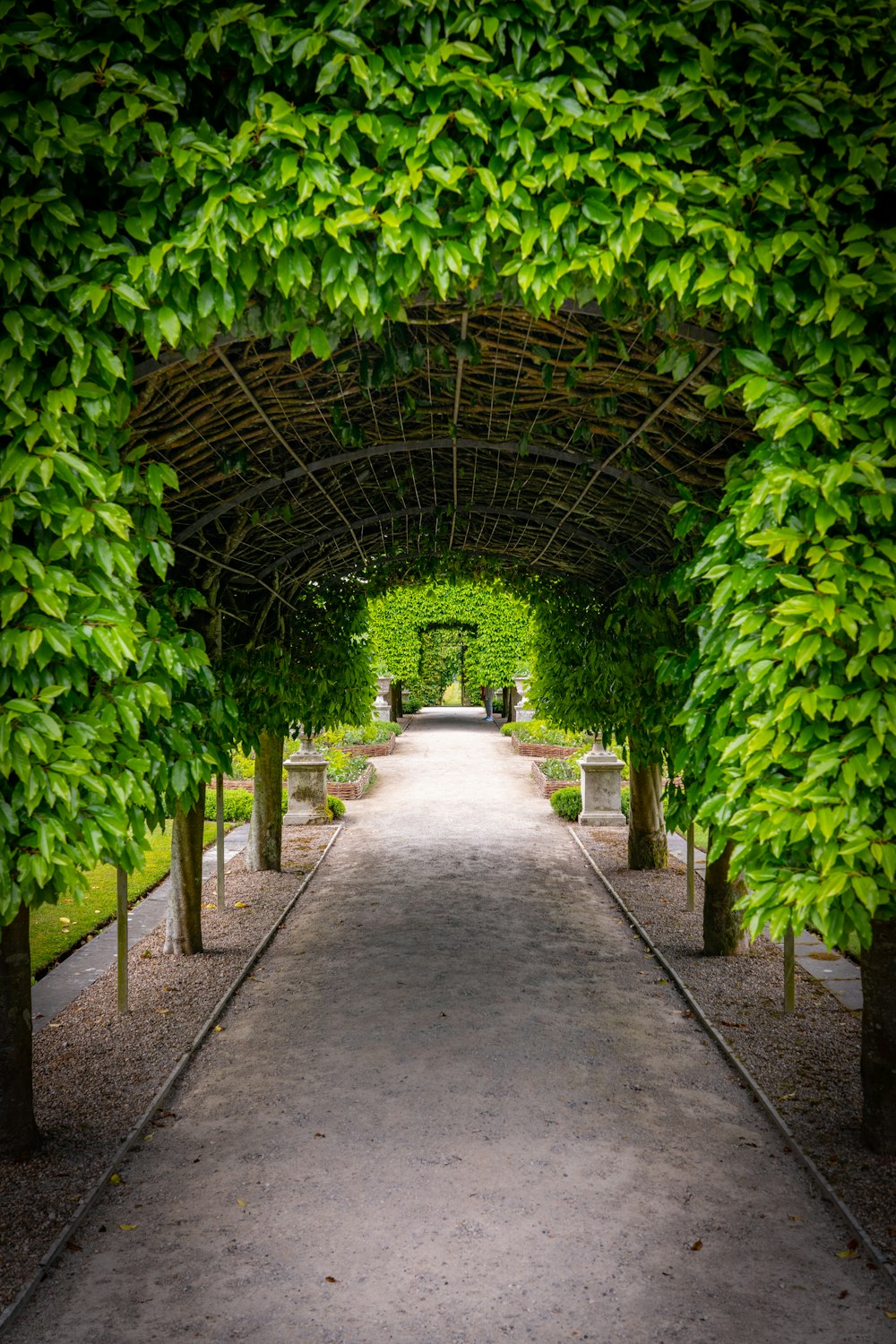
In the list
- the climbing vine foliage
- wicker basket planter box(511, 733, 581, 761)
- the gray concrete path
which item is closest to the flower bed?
wicker basket planter box(511, 733, 581, 761)

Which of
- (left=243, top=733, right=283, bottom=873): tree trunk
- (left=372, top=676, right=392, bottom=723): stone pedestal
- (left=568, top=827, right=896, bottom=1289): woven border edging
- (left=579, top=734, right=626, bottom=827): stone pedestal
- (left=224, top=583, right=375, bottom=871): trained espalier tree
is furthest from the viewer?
(left=372, top=676, right=392, bottom=723): stone pedestal

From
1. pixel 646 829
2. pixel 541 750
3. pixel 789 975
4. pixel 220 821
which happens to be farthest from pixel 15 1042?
pixel 541 750

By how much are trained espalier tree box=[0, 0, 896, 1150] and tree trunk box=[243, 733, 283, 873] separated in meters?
7.19

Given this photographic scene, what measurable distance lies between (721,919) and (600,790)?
6808 millimetres

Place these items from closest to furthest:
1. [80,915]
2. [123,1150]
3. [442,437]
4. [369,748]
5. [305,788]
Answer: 1. [123,1150]
2. [442,437]
3. [80,915]
4. [305,788]
5. [369,748]

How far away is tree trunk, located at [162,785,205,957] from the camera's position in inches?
295

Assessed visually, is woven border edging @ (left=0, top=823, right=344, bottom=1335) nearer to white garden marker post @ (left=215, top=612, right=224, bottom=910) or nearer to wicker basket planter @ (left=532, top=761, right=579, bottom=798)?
white garden marker post @ (left=215, top=612, right=224, bottom=910)

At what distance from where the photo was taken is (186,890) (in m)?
7.55

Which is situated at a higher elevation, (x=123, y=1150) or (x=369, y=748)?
(x=369, y=748)

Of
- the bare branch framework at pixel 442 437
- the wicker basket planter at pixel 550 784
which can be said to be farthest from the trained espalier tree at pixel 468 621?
the bare branch framework at pixel 442 437

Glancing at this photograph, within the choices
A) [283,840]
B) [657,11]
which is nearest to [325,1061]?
[657,11]

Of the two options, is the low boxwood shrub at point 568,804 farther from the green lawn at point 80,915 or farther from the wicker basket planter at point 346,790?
the green lawn at point 80,915

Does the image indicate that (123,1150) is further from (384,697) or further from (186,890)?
(384,697)

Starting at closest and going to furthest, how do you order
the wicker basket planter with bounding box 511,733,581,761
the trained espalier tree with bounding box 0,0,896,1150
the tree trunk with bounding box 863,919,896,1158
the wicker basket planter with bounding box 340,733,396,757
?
the trained espalier tree with bounding box 0,0,896,1150 → the tree trunk with bounding box 863,919,896,1158 → the wicker basket planter with bounding box 511,733,581,761 → the wicker basket planter with bounding box 340,733,396,757
